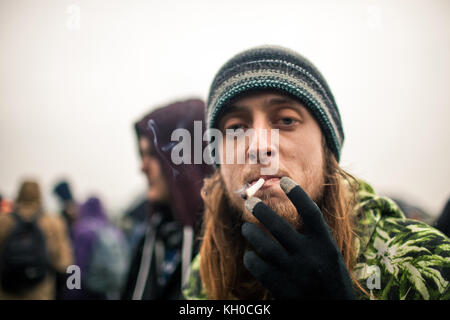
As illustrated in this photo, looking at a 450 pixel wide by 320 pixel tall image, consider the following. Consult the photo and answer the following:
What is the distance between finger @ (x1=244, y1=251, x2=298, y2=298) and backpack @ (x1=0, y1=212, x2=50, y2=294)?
8.47 ft

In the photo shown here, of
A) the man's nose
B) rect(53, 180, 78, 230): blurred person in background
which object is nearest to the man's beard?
the man's nose

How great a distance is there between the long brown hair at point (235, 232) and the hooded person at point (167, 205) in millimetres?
213

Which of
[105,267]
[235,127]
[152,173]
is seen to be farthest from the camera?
[105,267]

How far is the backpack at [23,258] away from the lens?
7.77 ft

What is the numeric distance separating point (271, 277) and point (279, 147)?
0.50 meters

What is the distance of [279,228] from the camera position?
0.83 m

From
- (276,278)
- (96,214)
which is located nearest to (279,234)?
(276,278)

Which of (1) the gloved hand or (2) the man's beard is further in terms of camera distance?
(2) the man's beard

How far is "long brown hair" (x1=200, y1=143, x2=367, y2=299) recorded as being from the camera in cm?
115

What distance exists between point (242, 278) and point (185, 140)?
0.79m

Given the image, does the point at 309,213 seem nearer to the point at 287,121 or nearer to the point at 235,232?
the point at 287,121

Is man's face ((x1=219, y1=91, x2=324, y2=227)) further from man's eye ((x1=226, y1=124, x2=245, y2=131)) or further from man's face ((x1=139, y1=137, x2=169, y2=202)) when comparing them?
man's face ((x1=139, y1=137, x2=169, y2=202))

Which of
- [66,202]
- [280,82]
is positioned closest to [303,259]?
[280,82]
